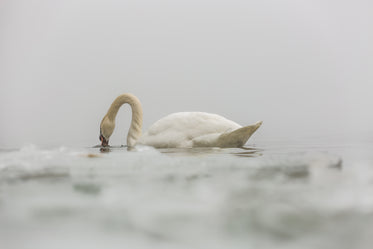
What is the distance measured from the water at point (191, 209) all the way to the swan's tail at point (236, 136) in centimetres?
198

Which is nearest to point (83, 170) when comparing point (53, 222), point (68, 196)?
point (68, 196)

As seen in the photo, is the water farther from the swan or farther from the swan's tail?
the swan

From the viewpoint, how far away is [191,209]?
1.22 m

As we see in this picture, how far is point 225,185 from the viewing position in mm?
1625

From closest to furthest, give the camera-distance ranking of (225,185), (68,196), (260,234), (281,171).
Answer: (260,234) < (68,196) < (225,185) < (281,171)

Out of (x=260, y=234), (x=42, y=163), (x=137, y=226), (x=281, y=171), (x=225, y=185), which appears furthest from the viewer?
(x=42, y=163)

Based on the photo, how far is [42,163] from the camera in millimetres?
2658

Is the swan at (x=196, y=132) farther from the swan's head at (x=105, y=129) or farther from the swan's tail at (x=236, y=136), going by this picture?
the swan's head at (x=105, y=129)

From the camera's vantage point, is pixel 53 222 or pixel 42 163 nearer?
pixel 53 222

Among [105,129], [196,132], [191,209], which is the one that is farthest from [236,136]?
[191,209]

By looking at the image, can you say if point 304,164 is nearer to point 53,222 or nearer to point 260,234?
point 260,234

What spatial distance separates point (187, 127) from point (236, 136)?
2.16 feet

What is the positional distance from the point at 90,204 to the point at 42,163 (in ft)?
4.97

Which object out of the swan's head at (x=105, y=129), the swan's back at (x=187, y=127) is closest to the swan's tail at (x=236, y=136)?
the swan's back at (x=187, y=127)
